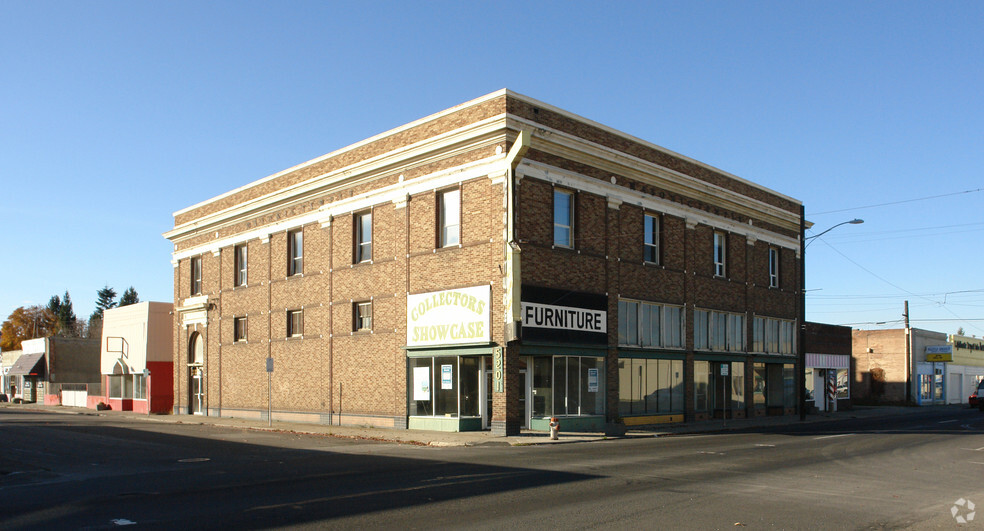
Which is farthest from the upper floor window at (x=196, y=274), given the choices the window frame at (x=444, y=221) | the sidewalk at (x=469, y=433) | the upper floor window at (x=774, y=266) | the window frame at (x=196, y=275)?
the upper floor window at (x=774, y=266)

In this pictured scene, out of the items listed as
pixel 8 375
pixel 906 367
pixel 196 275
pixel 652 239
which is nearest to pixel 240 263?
pixel 196 275

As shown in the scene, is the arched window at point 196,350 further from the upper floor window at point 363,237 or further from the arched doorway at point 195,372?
the upper floor window at point 363,237

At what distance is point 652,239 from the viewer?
3303cm

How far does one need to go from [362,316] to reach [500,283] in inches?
332

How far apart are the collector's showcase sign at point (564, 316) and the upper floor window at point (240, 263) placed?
1958 centimetres

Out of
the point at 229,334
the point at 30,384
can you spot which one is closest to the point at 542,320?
the point at 229,334

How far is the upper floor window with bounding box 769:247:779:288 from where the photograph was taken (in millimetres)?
41500

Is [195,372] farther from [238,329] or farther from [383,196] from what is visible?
[383,196]

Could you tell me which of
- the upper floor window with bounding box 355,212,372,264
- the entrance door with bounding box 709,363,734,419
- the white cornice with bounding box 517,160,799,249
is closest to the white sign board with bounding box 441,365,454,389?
the upper floor window with bounding box 355,212,372,264

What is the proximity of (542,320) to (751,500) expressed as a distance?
14725 mm

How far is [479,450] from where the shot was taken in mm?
21266

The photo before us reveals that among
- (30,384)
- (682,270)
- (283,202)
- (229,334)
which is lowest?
(30,384)

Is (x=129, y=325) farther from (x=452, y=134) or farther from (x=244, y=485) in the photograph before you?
(x=244, y=485)

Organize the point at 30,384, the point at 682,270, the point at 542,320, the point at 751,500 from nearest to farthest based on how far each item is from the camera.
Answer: the point at 751,500 < the point at 542,320 < the point at 682,270 < the point at 30,384
